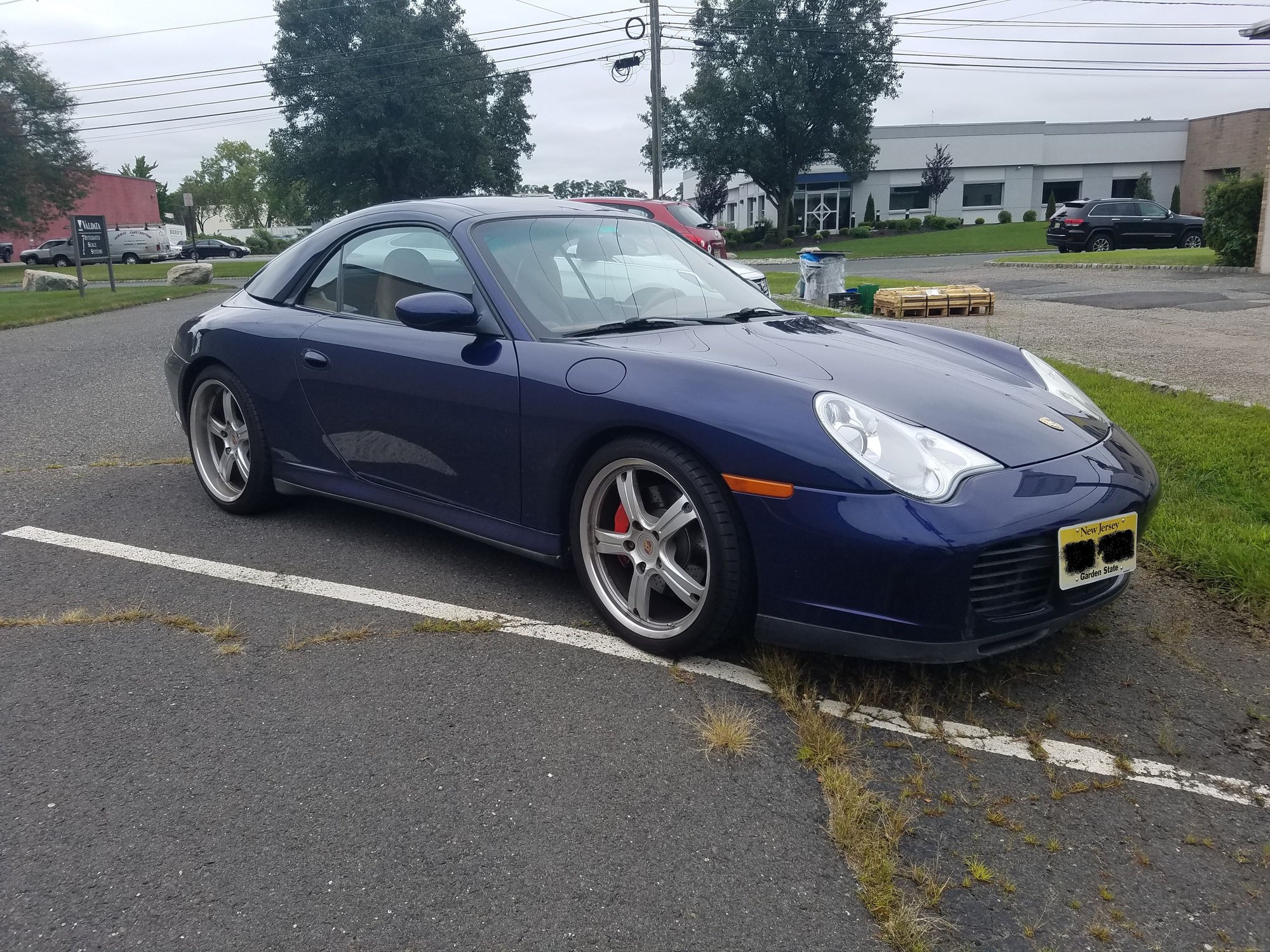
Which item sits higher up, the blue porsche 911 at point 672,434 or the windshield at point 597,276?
the windshield at point 597,276

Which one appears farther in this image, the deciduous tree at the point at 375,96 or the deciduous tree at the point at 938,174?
the deciduous tree at the point at 938,174

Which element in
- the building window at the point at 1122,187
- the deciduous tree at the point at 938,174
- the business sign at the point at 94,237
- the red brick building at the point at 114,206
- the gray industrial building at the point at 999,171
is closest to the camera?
the business sign at the point at 94,237

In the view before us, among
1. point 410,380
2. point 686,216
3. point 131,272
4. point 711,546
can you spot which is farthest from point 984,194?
point 711,546

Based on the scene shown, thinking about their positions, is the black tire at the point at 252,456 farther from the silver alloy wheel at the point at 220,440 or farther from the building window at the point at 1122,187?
the building window at the point at 1122,187

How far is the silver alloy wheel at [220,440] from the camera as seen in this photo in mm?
4562

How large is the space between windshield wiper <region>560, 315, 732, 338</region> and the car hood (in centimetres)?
7

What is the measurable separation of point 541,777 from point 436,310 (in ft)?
5.30

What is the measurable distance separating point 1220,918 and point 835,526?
1.16m

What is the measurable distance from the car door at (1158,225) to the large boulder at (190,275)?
25.7 m

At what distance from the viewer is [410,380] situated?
366cm

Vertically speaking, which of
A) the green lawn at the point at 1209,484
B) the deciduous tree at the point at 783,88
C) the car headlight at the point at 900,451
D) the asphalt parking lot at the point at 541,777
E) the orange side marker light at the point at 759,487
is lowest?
the asphalt parking lot at the point at 541,777

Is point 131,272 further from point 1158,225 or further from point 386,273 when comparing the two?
point 386,273

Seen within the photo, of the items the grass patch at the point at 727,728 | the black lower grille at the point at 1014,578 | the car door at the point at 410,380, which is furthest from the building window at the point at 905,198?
the grass patch at the point at 727,728

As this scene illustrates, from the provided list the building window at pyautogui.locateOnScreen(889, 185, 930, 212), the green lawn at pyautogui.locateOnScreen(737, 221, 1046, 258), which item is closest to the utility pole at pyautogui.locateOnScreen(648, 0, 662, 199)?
the green lawn at pyautogui.locateOnScreen(737, 221, 1046, 258)
